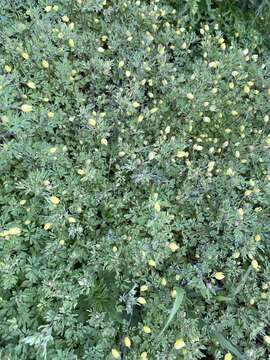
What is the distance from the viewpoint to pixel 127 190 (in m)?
2.87

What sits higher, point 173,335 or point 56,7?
point 56,7

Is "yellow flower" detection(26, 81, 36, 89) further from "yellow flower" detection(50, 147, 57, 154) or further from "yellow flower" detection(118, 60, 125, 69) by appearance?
"yellow flower" detection(118, 60, 125, 69)

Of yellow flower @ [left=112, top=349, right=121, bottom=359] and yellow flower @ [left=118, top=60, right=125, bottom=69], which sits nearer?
yellow flower @ [left=112, top=349, right=121, bottom=359]

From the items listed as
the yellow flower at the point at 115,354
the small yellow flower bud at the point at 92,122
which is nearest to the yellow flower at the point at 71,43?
the small yellow flower bud at the point at 92,122

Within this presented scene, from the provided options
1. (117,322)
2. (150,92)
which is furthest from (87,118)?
(117,322)

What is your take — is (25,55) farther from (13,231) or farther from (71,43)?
(13,231)

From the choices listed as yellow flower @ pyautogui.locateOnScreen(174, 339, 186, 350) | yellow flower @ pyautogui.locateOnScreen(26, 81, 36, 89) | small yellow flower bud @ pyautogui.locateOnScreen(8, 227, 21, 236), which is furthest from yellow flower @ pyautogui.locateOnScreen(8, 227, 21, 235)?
yellow flower @ pyautogui.locateOnScreen(174, 339, 186, 350)

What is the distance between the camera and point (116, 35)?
3264 mm

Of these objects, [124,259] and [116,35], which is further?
[116,35]

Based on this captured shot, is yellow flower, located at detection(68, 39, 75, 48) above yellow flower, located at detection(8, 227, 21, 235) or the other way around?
above

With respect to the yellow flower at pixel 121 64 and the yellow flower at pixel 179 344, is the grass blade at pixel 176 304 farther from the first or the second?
the yellow flower at pixel 121 64

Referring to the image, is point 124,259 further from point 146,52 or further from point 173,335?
point 146,52

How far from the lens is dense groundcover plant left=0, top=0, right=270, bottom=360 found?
2449 millimetres

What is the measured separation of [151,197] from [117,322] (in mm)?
818
